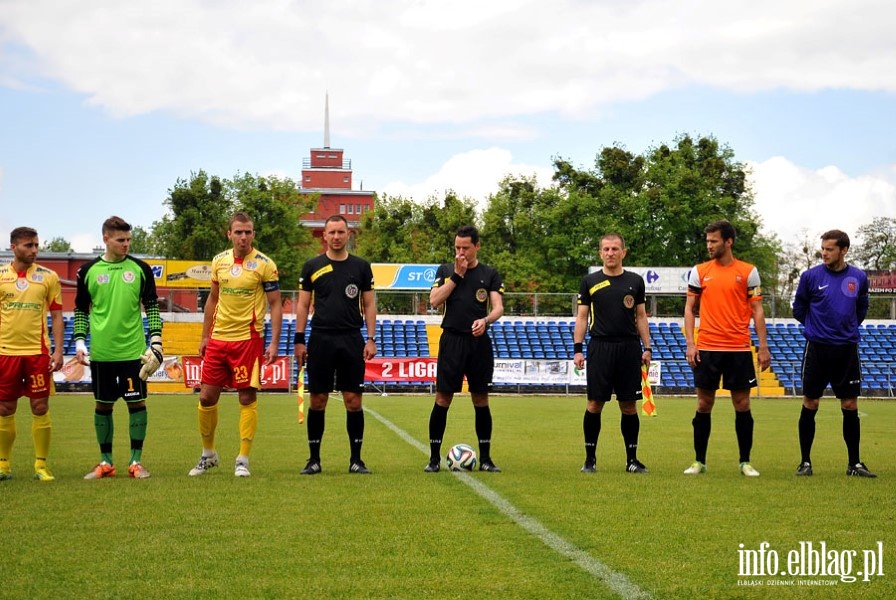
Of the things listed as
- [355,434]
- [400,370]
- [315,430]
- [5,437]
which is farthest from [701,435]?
[400,370]

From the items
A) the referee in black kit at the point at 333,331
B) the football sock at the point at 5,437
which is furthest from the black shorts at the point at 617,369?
the football sock at the point at 5,437

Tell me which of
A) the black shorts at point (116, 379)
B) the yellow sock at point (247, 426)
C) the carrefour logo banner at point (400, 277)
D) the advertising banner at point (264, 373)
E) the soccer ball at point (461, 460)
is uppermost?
the carrefour logo banner at point (400, 277)

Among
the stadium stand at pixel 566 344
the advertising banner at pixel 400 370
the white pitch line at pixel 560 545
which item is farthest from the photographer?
the stadium stand at pixel 566 344

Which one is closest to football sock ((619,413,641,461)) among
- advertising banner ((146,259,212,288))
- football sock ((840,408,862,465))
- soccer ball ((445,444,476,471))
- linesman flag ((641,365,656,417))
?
linesman flag ((641,365,656,417))

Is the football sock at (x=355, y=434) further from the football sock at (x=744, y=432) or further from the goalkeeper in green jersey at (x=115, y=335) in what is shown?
the football sock at (x=744, y=432)

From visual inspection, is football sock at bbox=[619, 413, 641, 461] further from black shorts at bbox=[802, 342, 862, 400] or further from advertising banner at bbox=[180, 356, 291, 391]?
advertising banner at bbox=[180, 356, 291, 391]

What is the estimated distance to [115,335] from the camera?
886cm

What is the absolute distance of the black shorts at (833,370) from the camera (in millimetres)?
9383

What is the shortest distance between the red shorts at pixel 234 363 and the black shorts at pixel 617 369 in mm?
3069

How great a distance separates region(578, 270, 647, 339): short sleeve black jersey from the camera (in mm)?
9555

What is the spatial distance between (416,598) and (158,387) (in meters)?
29.6

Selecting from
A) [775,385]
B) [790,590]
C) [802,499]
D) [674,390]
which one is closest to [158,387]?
[674,390]

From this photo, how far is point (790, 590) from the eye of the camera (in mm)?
4719

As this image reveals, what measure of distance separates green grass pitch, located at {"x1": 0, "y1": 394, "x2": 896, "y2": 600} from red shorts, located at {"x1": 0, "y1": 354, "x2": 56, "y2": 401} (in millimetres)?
753
